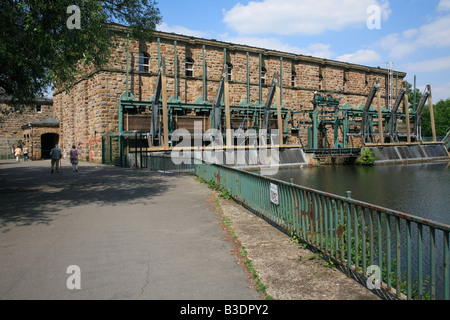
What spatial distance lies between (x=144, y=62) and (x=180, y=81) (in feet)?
10.2

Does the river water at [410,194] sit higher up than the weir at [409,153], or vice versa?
the weir at [409,153]

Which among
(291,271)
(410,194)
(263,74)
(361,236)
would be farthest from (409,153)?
(291,271)

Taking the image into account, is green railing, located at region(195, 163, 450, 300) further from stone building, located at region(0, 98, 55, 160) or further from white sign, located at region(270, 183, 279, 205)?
stone building, located at region(0, 98, 55, 160)

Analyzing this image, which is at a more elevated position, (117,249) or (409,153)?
(409,153)

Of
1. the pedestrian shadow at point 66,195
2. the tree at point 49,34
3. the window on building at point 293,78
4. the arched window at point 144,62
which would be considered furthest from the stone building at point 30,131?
the tree at point 49,34

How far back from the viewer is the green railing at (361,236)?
3.41 metres

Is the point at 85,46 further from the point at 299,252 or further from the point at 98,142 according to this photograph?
the point at 98,142

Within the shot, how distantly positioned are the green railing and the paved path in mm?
1202

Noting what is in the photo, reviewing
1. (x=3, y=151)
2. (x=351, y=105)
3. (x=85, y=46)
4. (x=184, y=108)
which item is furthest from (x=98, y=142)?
(x=351, y=105)

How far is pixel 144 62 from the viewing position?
26250mm

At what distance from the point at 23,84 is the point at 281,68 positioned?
25607 millimetres

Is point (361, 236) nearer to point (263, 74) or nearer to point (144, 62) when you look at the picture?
point (144, 62)

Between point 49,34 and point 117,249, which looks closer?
point 117,249

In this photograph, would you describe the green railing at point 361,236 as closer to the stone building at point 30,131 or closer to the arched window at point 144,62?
the arched window at point 144,62
